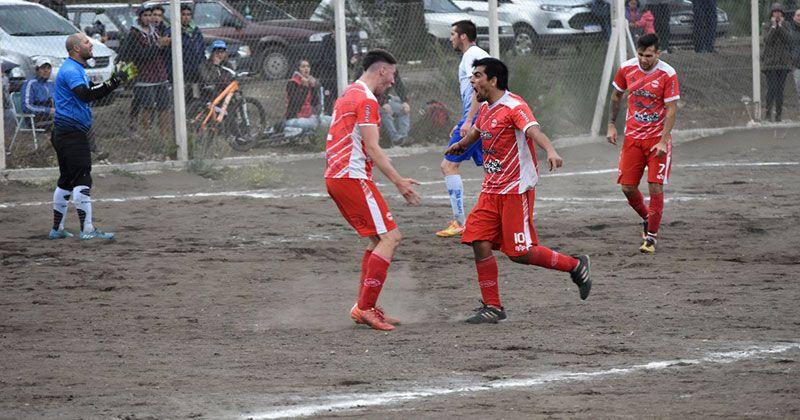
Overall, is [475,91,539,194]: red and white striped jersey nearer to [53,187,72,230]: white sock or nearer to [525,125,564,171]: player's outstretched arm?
[525,125,564,171]: player's outstretched arm

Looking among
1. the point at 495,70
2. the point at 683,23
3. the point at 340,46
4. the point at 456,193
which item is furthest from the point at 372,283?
the point at 683,23

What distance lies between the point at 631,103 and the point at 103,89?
494 cm

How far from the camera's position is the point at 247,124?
1725cm

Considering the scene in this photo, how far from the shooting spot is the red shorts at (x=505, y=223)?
26.5 feet

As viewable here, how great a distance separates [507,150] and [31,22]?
11083mm

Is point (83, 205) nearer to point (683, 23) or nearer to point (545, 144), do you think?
point (545, 144)

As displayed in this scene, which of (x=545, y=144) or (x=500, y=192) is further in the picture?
(x=500, y=192)

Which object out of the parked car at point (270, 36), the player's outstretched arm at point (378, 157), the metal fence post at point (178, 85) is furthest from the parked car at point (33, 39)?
the player's outstretched arm at point (378, 157)

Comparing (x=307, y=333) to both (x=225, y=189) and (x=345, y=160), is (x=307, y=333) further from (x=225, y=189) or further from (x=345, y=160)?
(x=225, y=189)

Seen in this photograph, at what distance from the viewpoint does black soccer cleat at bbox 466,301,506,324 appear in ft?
26.4

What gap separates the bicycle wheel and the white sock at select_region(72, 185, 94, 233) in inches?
218

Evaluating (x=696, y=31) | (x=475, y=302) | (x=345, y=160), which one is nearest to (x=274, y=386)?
(x=345, y=160)

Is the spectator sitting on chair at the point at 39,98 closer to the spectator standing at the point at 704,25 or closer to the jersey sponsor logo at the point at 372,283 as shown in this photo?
the jersey sponsor logo at the point at 372,283

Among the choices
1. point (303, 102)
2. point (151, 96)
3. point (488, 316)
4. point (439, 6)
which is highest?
point (439, 6)
